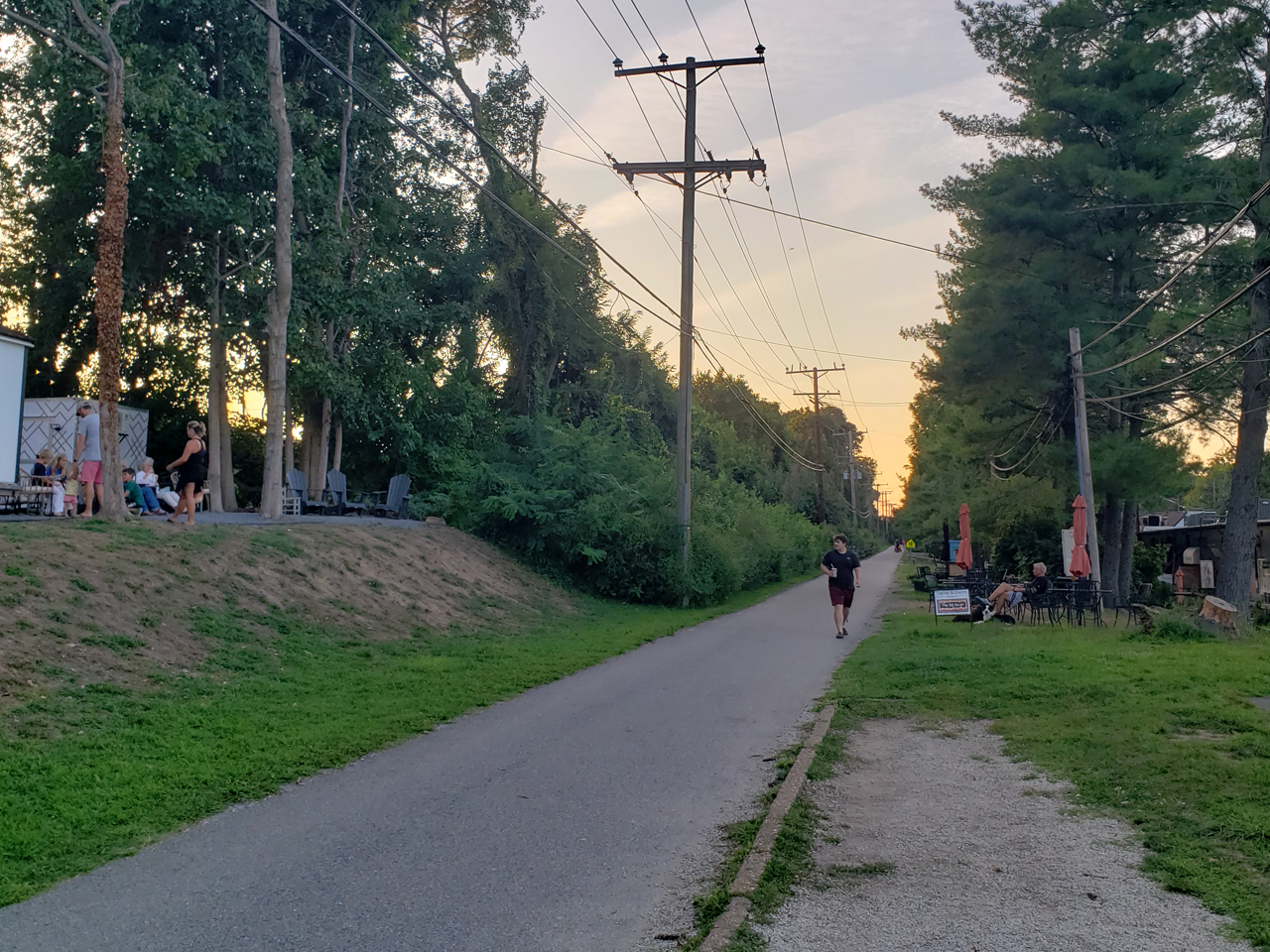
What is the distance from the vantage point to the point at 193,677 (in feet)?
32.8

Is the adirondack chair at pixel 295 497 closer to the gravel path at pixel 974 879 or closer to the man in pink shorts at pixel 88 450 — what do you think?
the man in pink shorts at pixel 88 450

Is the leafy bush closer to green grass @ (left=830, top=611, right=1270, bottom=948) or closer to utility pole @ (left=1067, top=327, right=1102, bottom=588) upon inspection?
green grass @ (left=830, top=611, right=1270, bottom=948)

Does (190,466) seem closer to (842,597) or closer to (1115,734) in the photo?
(842,597)

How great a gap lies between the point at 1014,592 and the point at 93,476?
1634 cm

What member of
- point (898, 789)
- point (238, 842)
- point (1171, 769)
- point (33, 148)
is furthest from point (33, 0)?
point (1171, 769)

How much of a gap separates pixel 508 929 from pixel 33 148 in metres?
26.5

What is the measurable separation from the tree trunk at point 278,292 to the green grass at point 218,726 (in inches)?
328

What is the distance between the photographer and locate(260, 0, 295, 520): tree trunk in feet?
70.2

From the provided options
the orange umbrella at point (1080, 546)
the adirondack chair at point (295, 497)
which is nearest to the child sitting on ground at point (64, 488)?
the adirondack chair at point (295, 497)

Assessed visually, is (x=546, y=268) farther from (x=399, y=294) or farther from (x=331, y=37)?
(x=331, y=37)

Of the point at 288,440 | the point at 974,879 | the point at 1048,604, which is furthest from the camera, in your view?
the point at 288,440

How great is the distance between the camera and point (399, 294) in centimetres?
2922

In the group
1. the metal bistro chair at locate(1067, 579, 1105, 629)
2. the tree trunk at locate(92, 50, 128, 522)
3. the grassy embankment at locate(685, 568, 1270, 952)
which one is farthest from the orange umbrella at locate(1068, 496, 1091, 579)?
the tree trunk at locate(92, 50, 128, 522)

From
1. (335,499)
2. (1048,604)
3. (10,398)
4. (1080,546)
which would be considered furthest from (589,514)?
(10,398)
